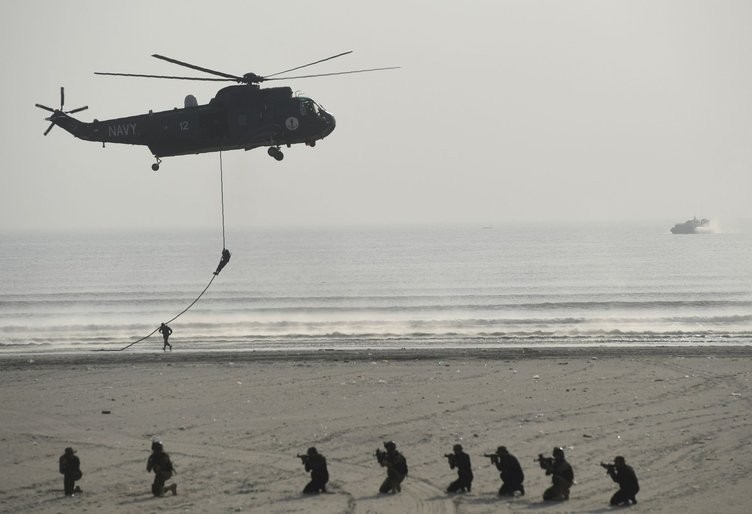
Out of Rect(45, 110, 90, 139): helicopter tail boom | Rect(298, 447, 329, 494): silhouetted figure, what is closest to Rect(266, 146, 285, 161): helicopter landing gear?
Rect(45, 110, 90, 139): helicopter tail boom

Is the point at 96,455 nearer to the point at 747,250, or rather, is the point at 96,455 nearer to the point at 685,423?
the point at 685,423

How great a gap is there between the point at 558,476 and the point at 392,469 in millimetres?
2988

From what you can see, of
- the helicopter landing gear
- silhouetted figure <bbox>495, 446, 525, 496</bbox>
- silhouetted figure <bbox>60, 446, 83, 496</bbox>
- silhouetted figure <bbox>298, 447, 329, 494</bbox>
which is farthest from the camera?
the helicopter landing gear

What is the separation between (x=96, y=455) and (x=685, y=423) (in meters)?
13.6

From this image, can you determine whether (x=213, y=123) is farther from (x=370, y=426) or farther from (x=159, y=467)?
(x=159, y=467)

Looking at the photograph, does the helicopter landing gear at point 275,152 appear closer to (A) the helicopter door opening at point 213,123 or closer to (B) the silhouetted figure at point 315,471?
(A) the helicopter door opening at point 213,123

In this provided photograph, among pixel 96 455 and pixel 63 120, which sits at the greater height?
pixel 63 120

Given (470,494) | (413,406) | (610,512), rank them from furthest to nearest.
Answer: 1. (413,406)
2. (470,494)
3. (610,512)

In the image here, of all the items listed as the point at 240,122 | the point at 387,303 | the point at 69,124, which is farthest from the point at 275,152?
the point at 387,303

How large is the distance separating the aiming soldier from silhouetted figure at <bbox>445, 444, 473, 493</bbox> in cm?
50

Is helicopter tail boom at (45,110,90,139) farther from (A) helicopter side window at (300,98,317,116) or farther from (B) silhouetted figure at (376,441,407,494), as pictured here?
(B) silhouetted figure at (376,441,407,494)

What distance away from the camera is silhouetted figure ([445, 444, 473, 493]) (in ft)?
59.2

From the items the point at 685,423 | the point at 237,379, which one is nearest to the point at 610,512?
the point at 685,423

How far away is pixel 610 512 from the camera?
16719 mm
